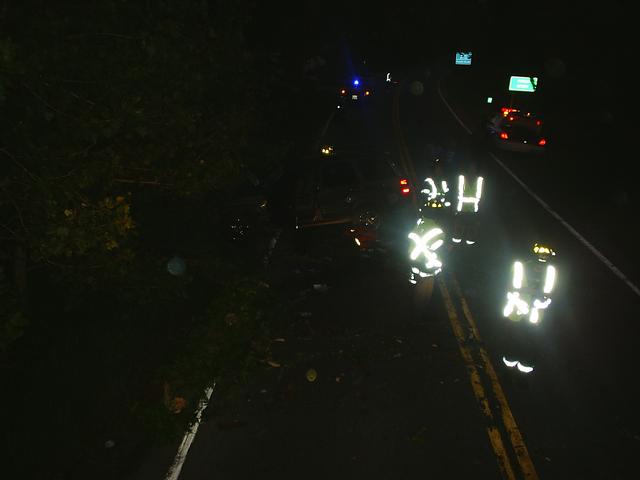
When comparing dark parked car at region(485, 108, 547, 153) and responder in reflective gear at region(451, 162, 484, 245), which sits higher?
dark parked car at region(485, 108, 547, 153)

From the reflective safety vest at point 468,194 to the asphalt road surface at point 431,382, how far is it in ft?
4.87

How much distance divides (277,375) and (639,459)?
4123 mm

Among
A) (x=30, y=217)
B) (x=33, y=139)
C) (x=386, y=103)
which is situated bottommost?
(x=30, y=217)

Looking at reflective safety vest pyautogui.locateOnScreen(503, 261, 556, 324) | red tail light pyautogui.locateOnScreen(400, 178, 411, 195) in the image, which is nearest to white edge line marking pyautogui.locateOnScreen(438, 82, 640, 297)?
reflective safety vest pyautogui.locateOnScreen(503, 261, 556, 324)

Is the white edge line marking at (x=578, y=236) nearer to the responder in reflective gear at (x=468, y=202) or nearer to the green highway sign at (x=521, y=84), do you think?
the responder in reflective gear at (x=468, y=202)

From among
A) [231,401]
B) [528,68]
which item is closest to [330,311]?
[231,401]

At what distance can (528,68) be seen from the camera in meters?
41.3

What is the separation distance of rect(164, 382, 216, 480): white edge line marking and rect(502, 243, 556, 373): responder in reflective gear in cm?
386

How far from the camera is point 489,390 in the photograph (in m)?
6.47

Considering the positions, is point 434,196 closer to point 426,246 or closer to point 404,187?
point 426,246

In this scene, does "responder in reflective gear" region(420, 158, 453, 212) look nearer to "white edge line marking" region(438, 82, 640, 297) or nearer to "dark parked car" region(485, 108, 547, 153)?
"white edge line marking" region(438, 82, 640, 297)

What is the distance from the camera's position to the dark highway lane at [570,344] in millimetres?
5551

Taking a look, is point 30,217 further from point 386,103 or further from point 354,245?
point 386,103

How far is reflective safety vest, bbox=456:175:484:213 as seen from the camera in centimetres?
858
